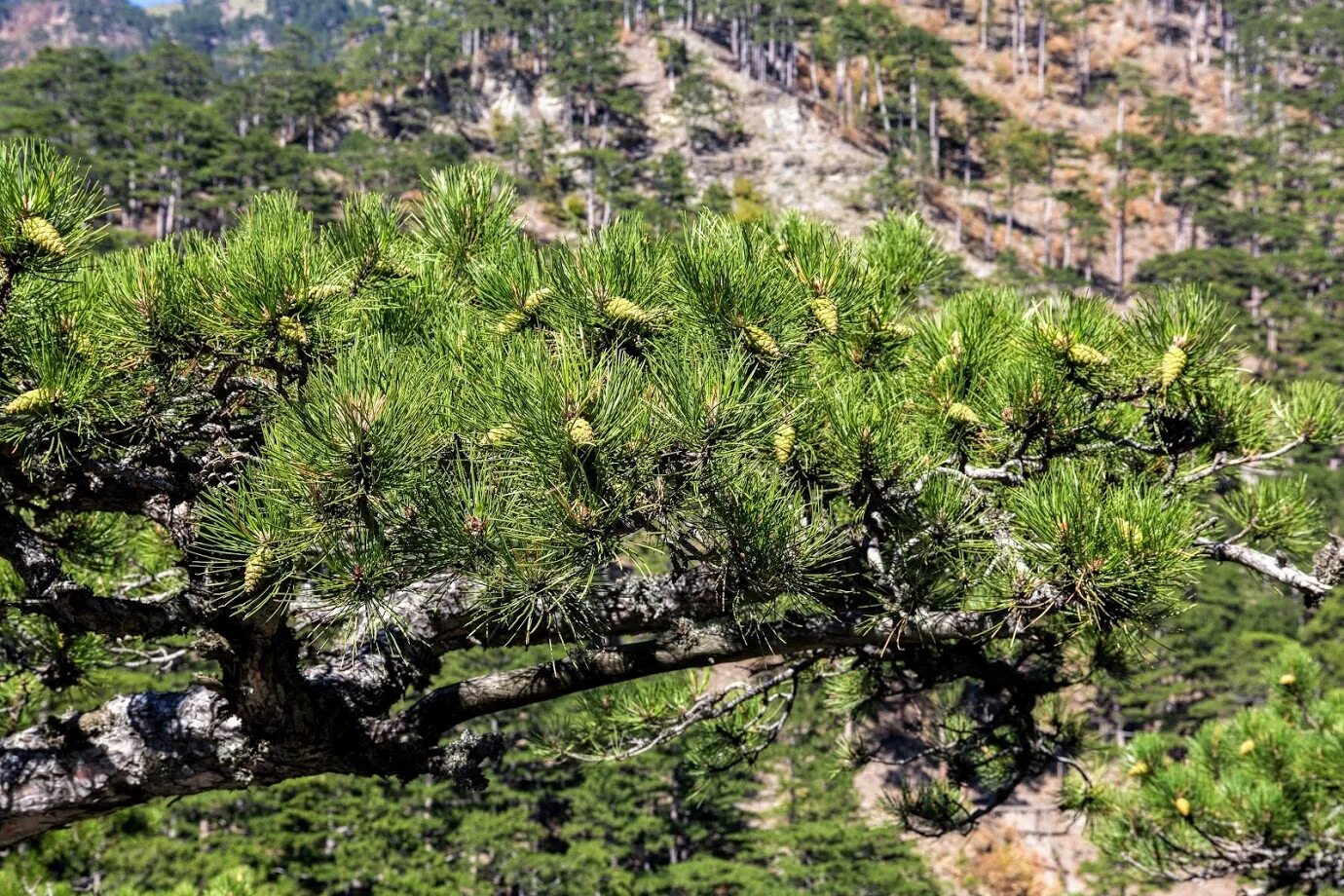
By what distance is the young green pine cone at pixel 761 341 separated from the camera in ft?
6.71

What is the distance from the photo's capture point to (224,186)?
35.9 meters

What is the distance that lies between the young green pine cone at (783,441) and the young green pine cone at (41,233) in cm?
136

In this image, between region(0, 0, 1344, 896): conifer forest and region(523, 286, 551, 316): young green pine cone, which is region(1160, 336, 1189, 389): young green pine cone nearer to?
region(0, 0, 1344, 896): conifer forest

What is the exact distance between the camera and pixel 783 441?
1974 millimetres

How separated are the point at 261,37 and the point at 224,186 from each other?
4125 inches

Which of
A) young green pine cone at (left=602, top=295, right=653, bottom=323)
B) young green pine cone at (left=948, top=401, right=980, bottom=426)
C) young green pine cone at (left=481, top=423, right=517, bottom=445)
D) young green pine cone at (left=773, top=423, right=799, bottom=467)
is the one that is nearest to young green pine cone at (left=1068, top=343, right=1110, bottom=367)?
young green pine cone at (left=948, top=401, right=980, bottom=426)

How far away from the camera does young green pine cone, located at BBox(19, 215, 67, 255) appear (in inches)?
66.8

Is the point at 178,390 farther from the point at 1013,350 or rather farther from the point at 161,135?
the point at 161,135

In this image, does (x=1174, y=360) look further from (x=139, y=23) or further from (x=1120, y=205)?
(x=139, y=23)

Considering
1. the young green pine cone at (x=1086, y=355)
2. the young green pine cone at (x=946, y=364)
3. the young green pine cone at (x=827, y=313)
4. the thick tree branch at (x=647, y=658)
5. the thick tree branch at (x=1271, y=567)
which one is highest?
the young green pine cone at (x=827, y=313)

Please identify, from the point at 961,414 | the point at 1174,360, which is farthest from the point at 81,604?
the point at 1174,360

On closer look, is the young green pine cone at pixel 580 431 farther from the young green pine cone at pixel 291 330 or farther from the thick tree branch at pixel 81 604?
the thick tree branch at pixel 81 604

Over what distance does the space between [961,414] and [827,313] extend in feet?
1.23

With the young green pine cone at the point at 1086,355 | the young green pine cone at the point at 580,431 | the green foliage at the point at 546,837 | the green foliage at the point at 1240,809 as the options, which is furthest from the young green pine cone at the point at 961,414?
the green foliage at the point at 546,837
